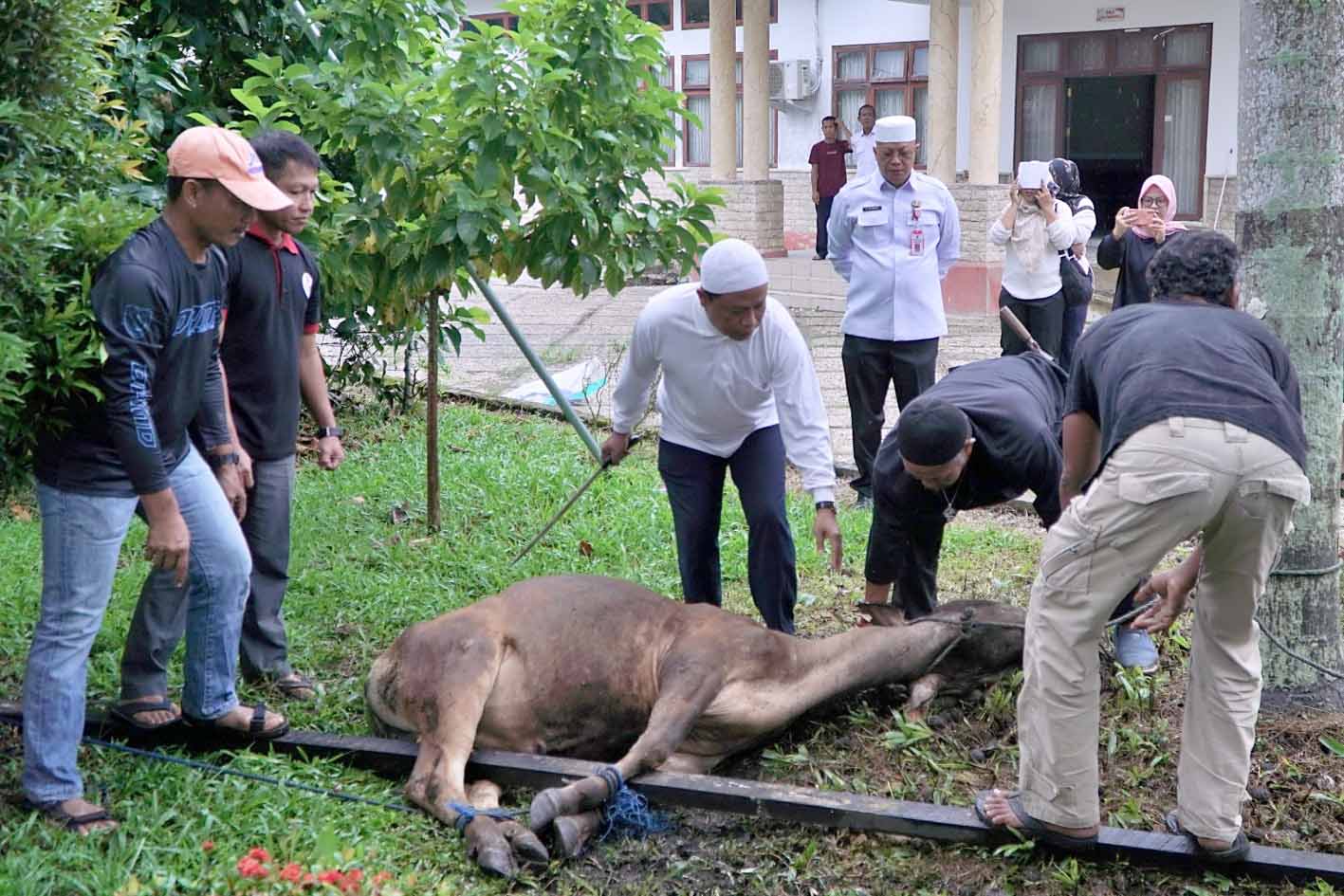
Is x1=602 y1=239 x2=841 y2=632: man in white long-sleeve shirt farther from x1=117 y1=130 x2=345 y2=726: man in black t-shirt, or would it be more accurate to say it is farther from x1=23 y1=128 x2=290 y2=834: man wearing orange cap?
x1=23 y1=128 x2=290 y2=834: man wearing orange cap

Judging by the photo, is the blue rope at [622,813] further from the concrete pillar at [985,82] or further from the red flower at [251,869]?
the concrete pillar at [985,82]

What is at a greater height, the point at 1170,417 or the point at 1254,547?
the point at 1170,417

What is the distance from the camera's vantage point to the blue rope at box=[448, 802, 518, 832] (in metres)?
4.36

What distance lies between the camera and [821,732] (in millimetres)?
5254

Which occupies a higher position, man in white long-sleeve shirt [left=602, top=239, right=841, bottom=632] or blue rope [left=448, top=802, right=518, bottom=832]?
man in white long-sleeve shirt [left=602, top=239, right=841, bottom=632]

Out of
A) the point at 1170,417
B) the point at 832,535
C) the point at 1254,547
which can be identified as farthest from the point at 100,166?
the point at 1254,547

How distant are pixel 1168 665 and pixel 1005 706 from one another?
83 centimetres

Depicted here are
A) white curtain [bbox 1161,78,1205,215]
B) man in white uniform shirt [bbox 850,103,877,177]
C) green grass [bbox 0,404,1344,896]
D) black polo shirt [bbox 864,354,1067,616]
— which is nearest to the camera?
green grass [bbox 0,404,1344,896]

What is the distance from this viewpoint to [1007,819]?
170 inches

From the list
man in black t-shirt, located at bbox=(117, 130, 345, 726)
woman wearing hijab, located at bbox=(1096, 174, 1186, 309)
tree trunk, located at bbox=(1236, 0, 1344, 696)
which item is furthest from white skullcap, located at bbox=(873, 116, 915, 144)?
man in black t-shirt, located at bbox=(117, 130, 345, 726)

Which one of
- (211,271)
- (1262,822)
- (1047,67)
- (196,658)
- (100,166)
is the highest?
(1047,67)

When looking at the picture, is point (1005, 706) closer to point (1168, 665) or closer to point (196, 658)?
point (1168, 665)

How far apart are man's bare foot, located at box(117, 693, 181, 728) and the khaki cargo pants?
2.76 metres

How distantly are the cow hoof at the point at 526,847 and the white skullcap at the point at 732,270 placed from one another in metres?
2.03
